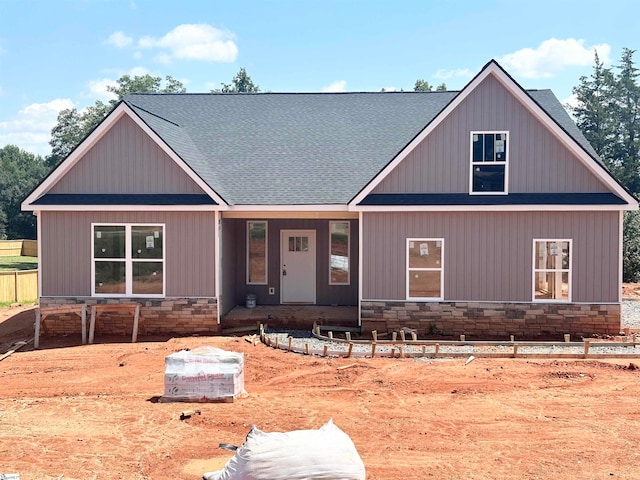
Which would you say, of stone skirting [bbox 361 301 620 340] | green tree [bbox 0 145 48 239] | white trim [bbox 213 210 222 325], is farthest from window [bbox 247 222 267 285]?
green tree [bbox 0 145 48 239]

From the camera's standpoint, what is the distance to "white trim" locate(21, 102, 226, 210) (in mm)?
17062

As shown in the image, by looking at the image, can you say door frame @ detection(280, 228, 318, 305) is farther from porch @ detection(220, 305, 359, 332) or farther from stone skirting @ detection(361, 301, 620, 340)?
stone skirting @ detection(361, 301, 620, 340)

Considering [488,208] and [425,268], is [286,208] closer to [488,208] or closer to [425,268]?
[425,268]

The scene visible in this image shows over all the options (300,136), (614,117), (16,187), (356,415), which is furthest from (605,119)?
(16,187)

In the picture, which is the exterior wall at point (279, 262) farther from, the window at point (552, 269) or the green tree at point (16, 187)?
the green tree at point (16, 187)

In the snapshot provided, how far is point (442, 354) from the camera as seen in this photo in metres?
Result: 14.2

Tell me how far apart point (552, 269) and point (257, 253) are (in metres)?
8.79

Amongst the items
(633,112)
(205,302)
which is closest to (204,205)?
(205,302)

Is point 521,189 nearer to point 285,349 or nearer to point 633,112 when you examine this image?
point 285,349

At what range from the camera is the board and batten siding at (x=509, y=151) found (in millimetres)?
16641

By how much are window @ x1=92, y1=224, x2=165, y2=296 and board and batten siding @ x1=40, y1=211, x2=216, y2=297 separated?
0.18 m

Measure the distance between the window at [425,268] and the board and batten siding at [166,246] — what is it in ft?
17.2

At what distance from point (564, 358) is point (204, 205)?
947 centimetres

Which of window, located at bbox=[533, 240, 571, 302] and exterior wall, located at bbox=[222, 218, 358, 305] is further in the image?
exterior wall, located at bbox=[222, 218, 358, 305]
